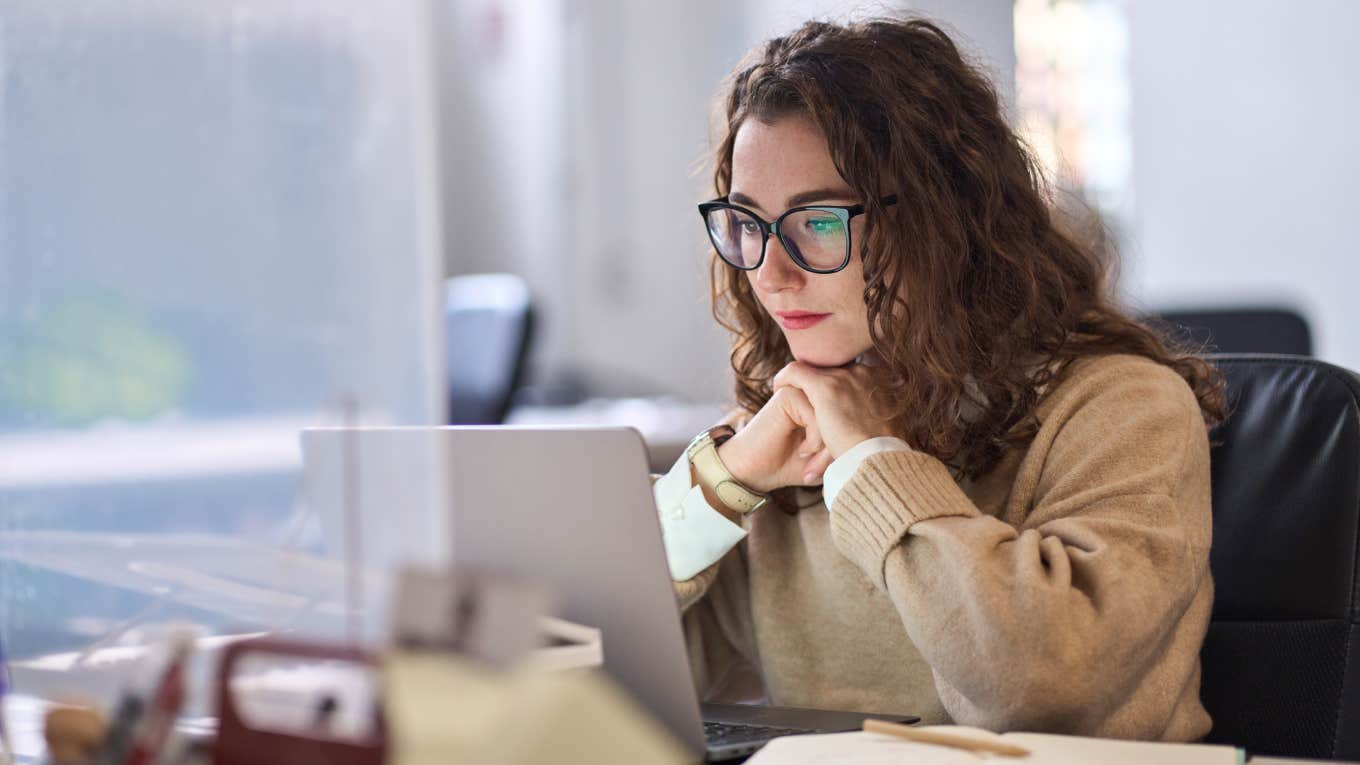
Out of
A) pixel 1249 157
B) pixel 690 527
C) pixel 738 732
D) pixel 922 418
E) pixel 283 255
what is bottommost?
pixel 738 732

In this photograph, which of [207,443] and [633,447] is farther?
[207,443]

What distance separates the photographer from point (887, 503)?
40.9 inches

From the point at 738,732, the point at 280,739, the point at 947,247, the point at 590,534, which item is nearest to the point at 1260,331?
the point at 947,247

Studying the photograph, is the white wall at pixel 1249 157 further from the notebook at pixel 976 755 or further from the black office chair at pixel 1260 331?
the notebook at pixel 976 755

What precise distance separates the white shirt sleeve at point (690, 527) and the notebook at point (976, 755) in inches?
14.7

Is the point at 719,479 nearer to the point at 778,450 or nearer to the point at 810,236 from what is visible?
the point at 778,450

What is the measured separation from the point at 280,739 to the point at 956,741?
430 mm

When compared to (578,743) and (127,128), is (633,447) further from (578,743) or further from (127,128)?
(127,128)

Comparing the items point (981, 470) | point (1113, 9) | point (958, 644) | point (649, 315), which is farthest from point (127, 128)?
point (1113, 9)

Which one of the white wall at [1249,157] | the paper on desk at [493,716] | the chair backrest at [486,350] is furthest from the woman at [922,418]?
the white wall at [1249,157]

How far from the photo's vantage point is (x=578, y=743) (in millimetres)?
498

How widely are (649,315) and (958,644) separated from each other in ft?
13.5

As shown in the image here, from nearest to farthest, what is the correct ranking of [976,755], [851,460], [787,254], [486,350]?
[976,755], [851,460], [787,254], [486,350]

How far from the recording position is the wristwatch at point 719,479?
1244 mm
